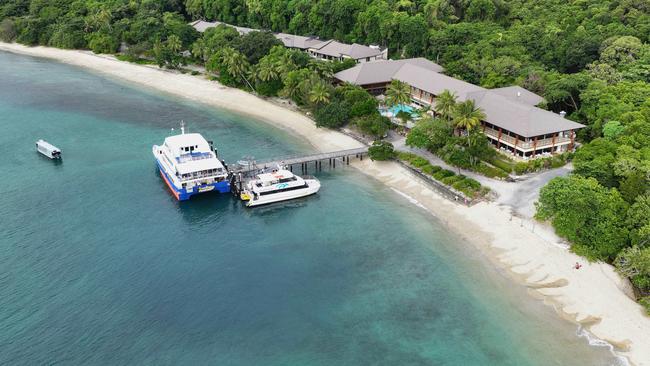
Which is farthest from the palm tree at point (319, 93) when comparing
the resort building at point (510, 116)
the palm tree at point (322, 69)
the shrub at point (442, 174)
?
the shrub at point (442, 174)

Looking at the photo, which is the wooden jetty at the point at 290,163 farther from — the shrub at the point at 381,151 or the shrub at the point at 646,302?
the shrub at the point at 646,302

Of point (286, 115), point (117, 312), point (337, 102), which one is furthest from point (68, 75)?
point (117, 312)

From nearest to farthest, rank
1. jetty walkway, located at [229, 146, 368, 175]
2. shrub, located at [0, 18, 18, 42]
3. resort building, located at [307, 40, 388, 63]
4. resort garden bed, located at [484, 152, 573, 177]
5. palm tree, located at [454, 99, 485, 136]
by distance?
resort garden bed, located at [484, 152, 573, 177] → palm tree, located at [454, 99, 485, 136] → jetty walkway, located at [229, 146, 368, 175] → resort building, located at [307, 40, 388, 63] → shrub, located at [0, 18, 18, 42]

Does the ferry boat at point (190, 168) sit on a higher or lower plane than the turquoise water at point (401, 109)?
lower

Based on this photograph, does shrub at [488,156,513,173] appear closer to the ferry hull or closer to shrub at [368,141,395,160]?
shrub at [368,141,395,160]

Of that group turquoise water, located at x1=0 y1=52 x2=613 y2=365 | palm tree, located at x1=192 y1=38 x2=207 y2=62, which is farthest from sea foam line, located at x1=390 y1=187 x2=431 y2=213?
palm tree, located at x1=192 y1=38 x2=207 y2=62

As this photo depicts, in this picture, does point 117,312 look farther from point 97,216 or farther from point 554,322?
point 554,322

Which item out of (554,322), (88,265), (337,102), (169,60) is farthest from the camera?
(169,60)
